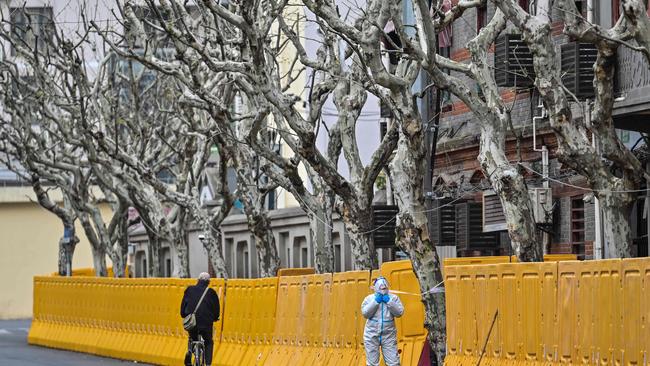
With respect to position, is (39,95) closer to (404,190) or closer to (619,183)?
(404,190)

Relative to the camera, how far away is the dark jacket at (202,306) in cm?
2619

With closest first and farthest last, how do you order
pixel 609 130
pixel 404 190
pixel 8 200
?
pixel 609 130 < pixel 404 190 < pixel 8 200

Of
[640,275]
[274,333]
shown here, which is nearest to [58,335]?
[274,333]

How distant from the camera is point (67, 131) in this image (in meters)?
35.7

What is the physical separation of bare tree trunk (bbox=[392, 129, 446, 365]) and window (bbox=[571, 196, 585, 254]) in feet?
22.9

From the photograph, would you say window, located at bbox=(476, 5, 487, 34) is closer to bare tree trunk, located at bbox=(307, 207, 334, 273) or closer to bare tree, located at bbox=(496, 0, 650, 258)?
bare tree trunk, located at bbox=(307, 207, 334, 273)

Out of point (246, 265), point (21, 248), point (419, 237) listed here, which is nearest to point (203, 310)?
point (419, 237)

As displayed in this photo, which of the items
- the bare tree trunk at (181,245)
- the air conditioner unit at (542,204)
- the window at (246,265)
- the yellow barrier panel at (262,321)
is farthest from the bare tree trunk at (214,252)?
the window at (246,265)

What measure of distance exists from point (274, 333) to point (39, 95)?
9731 mm

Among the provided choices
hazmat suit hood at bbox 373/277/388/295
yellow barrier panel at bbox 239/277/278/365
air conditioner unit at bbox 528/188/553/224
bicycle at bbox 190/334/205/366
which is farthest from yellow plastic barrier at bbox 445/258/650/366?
air conditioner unit at bbox 528/188/553/224

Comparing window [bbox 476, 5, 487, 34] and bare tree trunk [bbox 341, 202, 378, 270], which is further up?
window [bbox 476, 5, 487, 34]

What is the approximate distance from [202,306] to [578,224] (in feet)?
23.8

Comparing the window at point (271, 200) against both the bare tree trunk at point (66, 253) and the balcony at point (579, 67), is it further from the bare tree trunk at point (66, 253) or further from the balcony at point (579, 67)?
the balcony at point (579, 67)

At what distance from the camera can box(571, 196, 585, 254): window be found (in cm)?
2886
